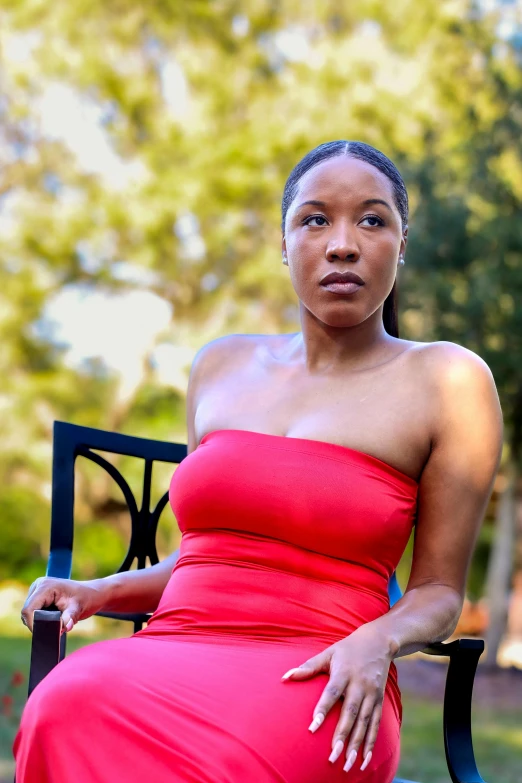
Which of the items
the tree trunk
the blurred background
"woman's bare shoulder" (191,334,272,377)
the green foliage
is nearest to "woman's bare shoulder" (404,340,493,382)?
"woman's bare shoulder" (191,334,272,377)

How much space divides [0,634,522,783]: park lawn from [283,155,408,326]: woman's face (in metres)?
2.90

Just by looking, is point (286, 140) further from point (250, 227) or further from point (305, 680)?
point (305, 680)

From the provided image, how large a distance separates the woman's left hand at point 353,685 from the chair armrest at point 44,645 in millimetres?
419

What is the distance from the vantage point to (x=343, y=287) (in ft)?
6.00

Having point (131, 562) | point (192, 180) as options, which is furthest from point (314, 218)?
point (192, 180)

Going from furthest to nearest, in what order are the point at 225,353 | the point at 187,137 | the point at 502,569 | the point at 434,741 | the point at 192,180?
the point at 187,137
the point at 192,180
the point at 502,569
the point at 434,741
the point at 225,353

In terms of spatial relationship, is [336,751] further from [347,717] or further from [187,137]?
[187,137]

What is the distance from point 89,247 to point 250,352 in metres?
8.52

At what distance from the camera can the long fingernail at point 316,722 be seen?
4.70 feet

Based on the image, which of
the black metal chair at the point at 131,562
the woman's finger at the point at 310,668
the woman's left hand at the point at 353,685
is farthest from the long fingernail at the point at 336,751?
the black metal chair at the point at 131,562

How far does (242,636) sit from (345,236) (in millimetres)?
743

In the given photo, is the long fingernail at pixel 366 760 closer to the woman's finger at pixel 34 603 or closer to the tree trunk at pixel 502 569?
the woman's finger at pixel 34 603

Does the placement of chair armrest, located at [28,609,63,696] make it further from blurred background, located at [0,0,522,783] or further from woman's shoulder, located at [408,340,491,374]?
blurred background, located at [0,0,522,783]

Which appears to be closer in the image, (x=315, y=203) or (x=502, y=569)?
(x=315, y=203)
